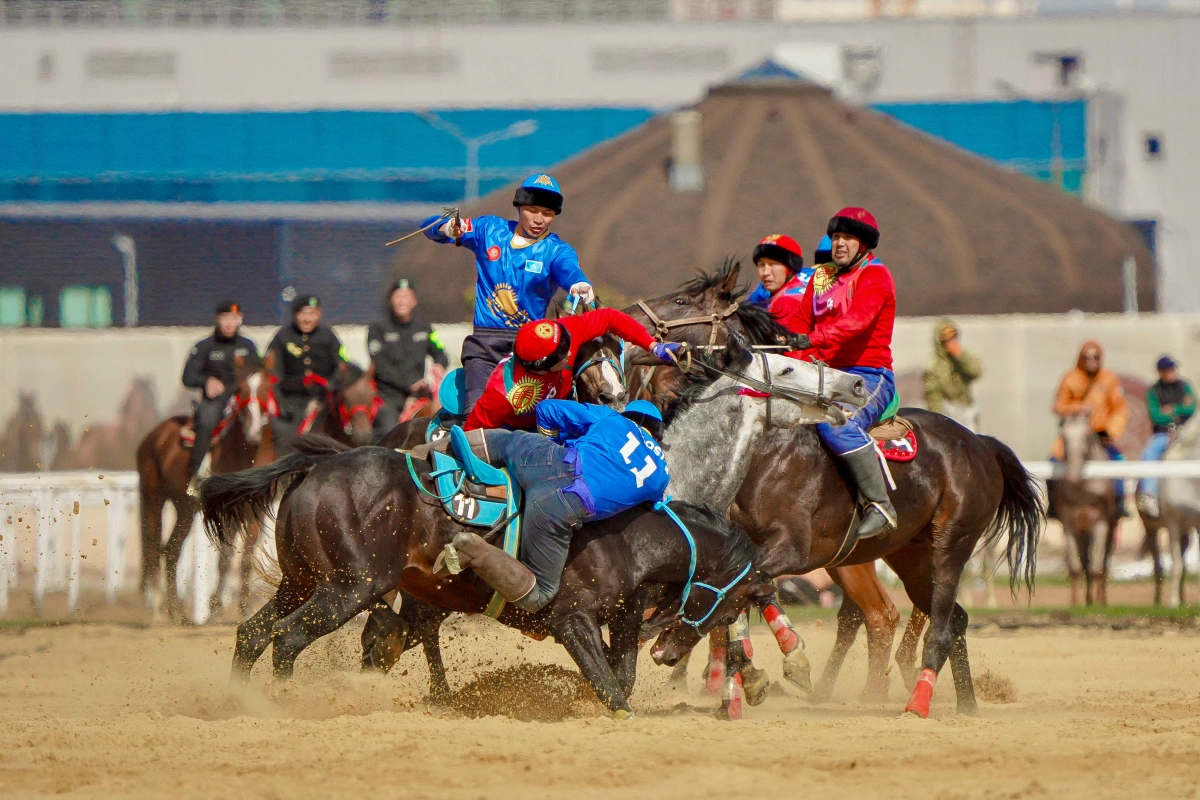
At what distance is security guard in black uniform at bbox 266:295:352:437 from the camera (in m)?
13.7

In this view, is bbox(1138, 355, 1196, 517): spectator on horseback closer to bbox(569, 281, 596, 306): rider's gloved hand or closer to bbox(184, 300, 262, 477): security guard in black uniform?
bbox(184, 300, 262, 477): security guard in black uniform

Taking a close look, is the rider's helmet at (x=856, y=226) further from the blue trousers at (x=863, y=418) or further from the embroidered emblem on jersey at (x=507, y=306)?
the embroidered emblem on jersey at (x=507, y=306)

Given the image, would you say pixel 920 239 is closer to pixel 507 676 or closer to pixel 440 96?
pixel 507 676

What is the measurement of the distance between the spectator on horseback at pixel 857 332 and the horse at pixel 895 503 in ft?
0.56

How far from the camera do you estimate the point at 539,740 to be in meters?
6.53

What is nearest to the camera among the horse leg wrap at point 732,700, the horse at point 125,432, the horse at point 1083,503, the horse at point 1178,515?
the horse leg wrap at point 732,700

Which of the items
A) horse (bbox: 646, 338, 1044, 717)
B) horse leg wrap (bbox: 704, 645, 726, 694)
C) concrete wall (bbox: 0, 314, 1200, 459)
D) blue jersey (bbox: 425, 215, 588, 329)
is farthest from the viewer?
concrete wall (bbox: 0, 314, 1200, 459)

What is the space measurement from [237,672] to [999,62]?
187 feet

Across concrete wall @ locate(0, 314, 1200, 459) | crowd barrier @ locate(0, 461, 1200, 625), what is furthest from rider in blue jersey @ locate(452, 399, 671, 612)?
concrete wall @ locate(0, 314, 1200, 459)

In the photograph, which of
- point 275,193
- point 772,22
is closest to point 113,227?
point 275,193

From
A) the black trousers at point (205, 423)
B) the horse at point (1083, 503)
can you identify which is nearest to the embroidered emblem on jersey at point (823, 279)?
the horse at point (1083, 503)

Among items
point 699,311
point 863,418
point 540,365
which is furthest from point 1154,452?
point 540,365

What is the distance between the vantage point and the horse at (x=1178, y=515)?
1452 centimetres

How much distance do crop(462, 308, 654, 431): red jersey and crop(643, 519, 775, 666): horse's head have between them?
0.97m
